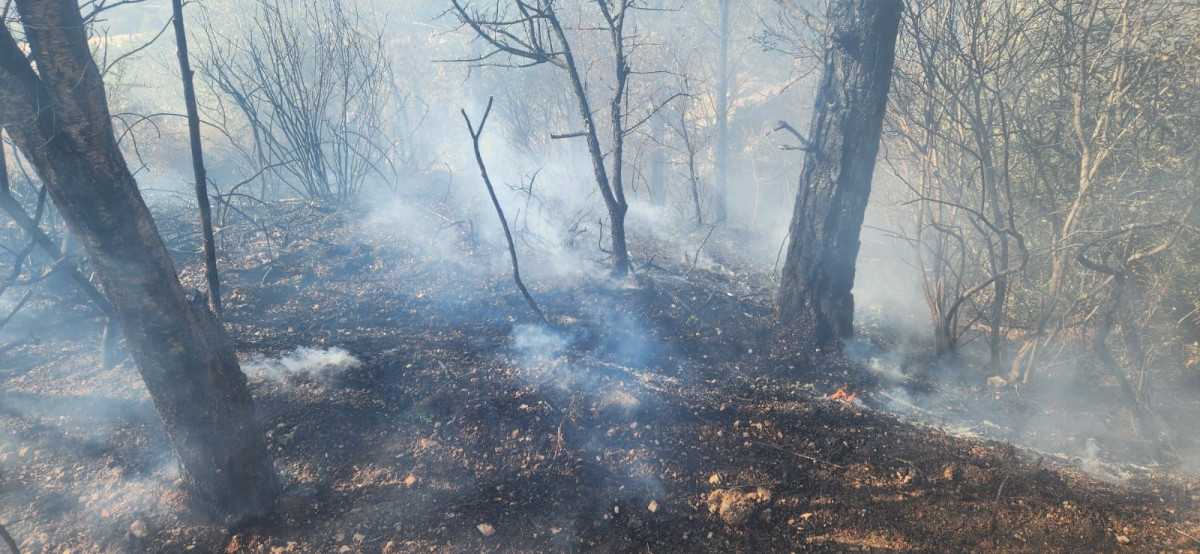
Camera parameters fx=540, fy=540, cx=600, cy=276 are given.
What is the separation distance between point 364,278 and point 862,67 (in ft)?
20.2

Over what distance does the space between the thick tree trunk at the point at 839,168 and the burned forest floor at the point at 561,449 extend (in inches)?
20.5

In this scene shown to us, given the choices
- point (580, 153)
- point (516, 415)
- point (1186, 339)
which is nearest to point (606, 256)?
point (516, 415)

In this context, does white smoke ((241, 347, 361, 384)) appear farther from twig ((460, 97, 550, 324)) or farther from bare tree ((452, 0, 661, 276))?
bare tree ((452, 0, 661, 276))

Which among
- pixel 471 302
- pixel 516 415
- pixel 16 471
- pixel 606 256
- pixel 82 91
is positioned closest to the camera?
pixel 82 91

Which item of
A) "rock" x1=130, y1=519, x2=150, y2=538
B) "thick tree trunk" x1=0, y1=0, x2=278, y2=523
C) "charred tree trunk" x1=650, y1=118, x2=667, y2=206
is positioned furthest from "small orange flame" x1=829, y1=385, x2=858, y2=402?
"charred tree trunk" x1=650, y1=118, x2=667, y2=206

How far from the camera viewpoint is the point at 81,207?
2.50 metres

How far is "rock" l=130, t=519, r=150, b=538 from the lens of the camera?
3145mm

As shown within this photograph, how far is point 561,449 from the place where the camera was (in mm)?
3844

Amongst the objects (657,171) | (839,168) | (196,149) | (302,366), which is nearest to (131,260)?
(196,149)

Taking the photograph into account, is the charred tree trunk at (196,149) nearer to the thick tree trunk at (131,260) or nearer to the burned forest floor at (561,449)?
the thick tree trunk at (131,260)

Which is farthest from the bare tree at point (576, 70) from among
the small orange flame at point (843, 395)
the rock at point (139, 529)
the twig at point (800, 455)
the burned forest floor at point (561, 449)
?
the rock at point (139, 529)

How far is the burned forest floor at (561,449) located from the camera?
10.3ft

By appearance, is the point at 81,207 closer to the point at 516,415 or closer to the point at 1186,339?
the point at 516,415

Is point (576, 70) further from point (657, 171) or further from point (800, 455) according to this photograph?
point (657, 171)
